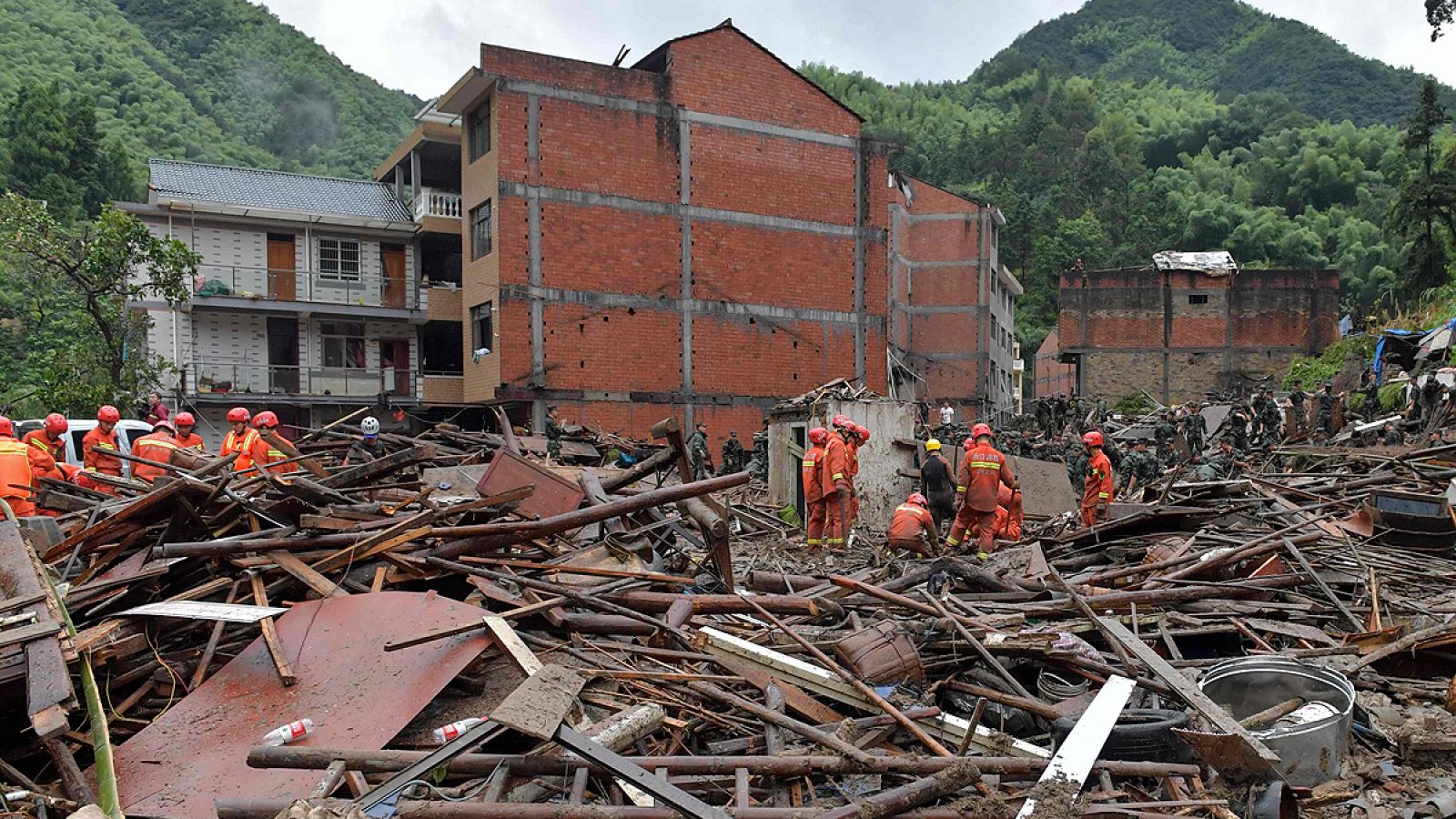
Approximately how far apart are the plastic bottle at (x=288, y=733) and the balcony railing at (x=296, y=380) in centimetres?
2322

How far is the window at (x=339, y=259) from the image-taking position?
89.4 feet

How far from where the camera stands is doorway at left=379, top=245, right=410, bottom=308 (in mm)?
27781

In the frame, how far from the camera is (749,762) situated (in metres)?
3.92

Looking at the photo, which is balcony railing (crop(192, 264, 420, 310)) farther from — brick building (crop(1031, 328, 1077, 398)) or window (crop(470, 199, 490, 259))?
brick building (crop(1031, 328, 1077, 398))

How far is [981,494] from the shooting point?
11094 mm

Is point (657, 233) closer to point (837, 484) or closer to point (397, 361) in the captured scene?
point (397, 361)

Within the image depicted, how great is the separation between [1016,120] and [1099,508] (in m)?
70.3

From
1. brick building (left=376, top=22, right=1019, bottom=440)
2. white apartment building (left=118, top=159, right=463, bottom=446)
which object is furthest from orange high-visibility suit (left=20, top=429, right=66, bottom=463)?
white apartment building (left=118, top=159, right=463, bottom=446)

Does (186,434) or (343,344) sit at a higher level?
(343,344)

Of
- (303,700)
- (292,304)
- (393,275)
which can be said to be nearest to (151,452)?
(303,700)

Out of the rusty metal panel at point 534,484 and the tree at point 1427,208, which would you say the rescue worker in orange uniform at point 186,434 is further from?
the tree at point 1427,208

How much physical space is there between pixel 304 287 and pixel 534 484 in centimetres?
2233

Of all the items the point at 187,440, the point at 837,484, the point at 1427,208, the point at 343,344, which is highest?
the point at 1427,208

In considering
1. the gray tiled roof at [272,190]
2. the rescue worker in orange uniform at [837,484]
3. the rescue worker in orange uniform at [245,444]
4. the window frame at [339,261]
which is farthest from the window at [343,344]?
the rescue worker in orange uniform at [837,484]
